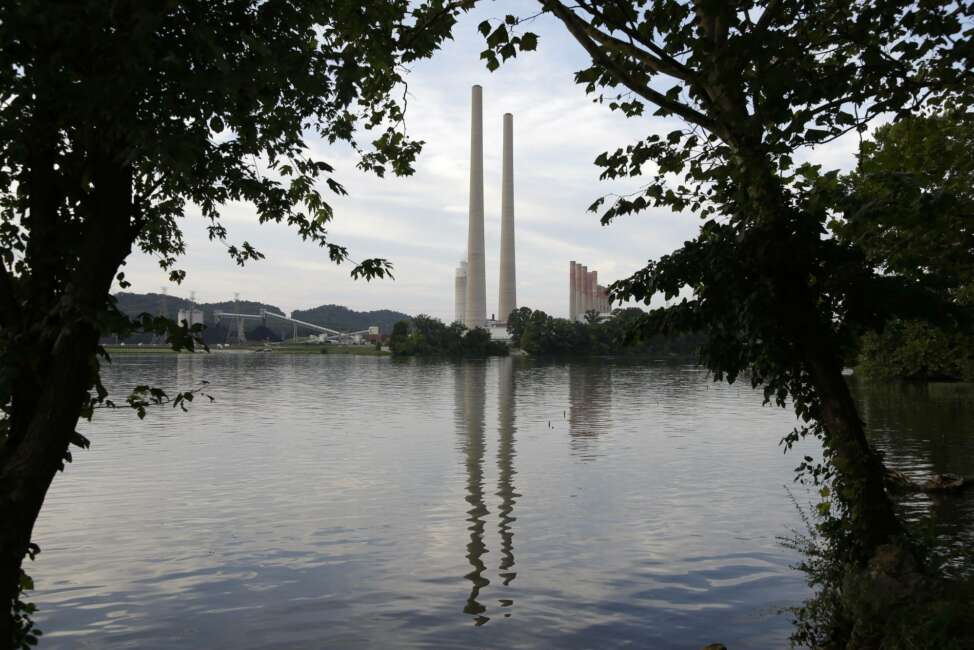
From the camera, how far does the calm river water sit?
14906mm

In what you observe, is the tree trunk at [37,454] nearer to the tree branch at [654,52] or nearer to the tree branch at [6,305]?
the tree branch at [6,305]

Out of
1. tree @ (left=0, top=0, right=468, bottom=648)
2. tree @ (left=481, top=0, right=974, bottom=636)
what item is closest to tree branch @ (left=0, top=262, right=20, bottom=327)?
tree @ (left=0, top=0, right=468, bottom=648)

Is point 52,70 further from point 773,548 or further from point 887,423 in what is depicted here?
point 887,423

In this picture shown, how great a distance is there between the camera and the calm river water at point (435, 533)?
1491cm

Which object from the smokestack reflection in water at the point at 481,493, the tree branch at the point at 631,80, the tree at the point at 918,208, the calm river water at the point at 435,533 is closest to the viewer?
the tree at the point at 918,208

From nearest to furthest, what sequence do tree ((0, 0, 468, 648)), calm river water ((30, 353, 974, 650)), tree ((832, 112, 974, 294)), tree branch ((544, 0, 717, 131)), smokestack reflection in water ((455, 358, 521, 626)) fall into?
tree ((0, 0, 468, 648)) < tree ((832, 112, 974, 294)) < tree branch ((544, 0, 717, 131)) < calm river water ((30, 353, 974, 650)) < smokestack reflection in water ((455, 358, 521, 626))

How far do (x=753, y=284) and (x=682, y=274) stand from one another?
3.53ft

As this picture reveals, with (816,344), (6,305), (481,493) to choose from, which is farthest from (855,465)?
(481,493)

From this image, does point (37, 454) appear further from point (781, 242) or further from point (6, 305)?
point (781, 242)

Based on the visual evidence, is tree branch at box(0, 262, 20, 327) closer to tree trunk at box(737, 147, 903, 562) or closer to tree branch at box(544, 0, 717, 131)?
tree branch at box(544, 0, 717, 131)

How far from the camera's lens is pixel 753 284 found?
1201cm

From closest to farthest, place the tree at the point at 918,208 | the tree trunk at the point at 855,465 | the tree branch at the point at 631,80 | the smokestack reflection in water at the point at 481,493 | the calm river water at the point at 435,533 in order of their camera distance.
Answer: the tree at the point at 918,208, the tree trunk at the point at 855,465, the tree branch at the point at 631,80, the calm river water at the point at 435,533, the smokestack reflection in water at the point at 481,493

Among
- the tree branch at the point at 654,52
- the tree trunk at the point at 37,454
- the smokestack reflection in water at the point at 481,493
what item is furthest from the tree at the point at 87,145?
the smokestack reflection in water at the point at 481,493

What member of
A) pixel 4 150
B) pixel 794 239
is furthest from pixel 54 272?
pixel 794 239
